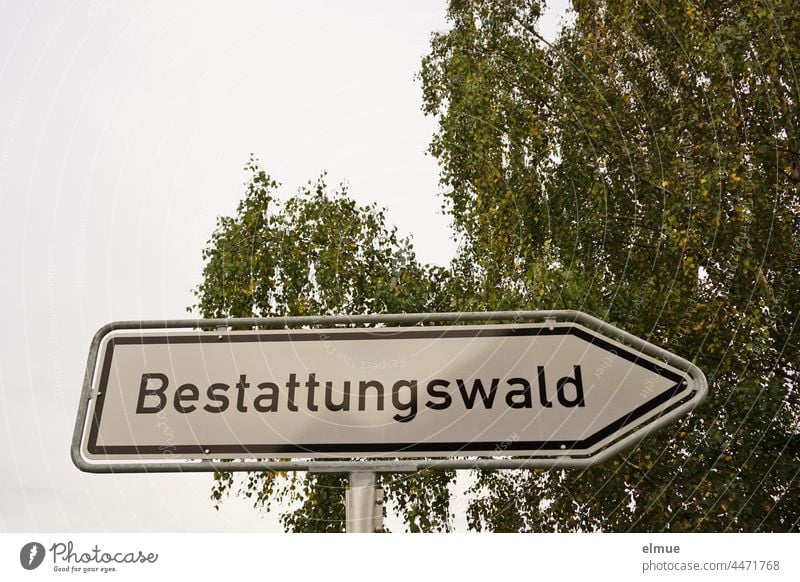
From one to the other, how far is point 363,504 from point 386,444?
0.56 feet

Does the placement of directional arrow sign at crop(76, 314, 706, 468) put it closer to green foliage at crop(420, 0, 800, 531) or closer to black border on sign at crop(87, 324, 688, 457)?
black border on sign at crop(87, 324, 688, 457)

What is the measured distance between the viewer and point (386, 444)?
5.38ft

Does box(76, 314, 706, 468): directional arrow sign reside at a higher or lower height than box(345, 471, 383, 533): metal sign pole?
higher

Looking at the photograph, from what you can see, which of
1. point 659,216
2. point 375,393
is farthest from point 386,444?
point 659,216

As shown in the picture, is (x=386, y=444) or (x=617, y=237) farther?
(x=617, y=237)

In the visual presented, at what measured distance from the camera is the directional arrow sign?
1650 millimetres

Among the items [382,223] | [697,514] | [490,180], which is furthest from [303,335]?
[382,223]

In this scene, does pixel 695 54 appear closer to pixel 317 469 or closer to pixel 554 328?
pixel 554 328

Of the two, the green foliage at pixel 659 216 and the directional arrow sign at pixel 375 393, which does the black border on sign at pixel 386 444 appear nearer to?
the directional arrow sign at pixel 375 393

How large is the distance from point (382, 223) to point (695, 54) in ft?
10.7

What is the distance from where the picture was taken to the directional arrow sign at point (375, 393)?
5.41 ft

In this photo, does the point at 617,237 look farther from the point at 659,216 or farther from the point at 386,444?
the point at 386,444

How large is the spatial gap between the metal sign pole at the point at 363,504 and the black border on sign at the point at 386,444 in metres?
0.09

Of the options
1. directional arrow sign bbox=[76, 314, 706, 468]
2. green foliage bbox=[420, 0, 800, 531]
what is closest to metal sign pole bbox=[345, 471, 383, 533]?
directional arrow sign bbox=[76, 314, 706, 468]
